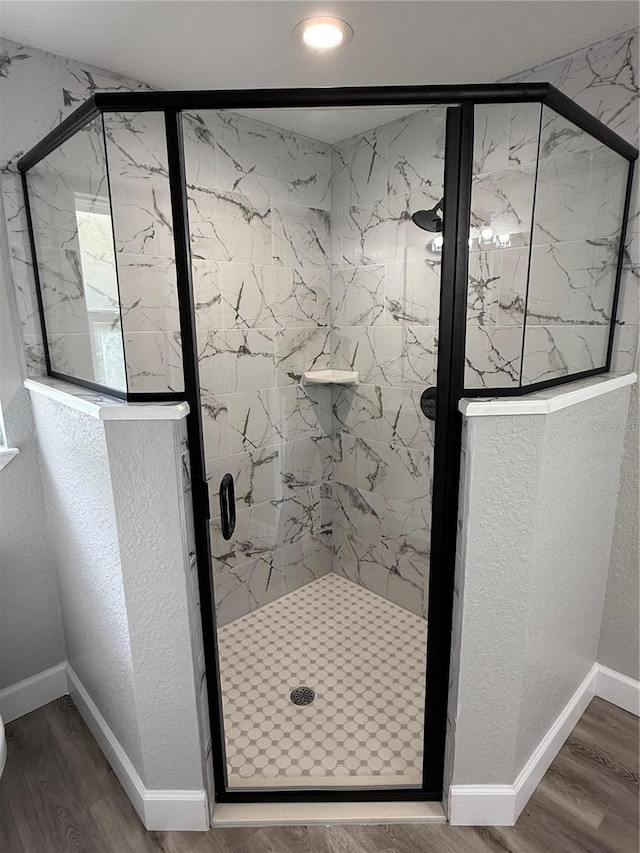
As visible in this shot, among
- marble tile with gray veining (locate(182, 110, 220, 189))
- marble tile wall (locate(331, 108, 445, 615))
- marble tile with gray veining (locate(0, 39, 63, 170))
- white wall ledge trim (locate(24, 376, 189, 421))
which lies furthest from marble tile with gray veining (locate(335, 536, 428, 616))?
marble tile with gray veining (locate(0, 39, 63, 170))

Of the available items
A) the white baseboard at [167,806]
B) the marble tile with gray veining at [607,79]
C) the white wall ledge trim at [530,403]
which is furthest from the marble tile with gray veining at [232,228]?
the white baseboard at [167,806]

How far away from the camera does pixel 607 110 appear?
163 centimetres

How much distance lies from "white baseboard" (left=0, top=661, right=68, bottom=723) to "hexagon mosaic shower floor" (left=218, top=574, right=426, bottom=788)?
65cm

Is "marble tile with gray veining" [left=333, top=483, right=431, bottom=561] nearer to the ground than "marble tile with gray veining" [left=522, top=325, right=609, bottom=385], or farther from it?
nearer to the ground

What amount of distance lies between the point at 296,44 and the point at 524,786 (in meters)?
2.43

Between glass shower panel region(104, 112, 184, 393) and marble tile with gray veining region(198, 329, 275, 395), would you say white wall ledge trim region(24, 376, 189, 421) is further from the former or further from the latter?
marble tile with gray veining region(198, 329, 275, 395)

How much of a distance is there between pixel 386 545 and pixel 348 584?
0.35 m

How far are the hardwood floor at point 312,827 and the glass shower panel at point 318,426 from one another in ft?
0.50

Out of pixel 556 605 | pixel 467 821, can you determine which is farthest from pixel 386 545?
pixel 467 821

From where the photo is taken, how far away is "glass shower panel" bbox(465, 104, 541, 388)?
3.76 ft

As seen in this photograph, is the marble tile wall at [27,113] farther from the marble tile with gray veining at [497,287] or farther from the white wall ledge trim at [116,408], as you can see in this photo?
the marble tile with gray veining at [497,287]

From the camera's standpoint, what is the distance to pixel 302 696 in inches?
77.4

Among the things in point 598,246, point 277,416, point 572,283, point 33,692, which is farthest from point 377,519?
point 33,692

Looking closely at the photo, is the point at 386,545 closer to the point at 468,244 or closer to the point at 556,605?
the point at 556,605
